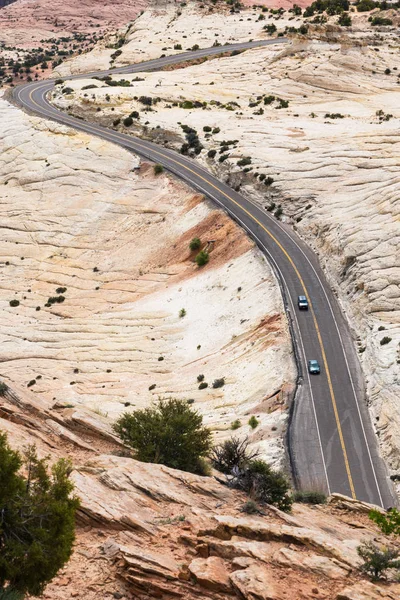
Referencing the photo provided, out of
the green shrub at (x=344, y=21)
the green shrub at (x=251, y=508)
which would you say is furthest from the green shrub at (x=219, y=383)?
the green shrub at (x=344, y=21)

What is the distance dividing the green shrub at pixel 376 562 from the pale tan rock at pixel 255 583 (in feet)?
9.76

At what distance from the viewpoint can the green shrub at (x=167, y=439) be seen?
29.3 metres

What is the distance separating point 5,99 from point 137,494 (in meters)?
105

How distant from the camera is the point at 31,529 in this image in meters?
17.0

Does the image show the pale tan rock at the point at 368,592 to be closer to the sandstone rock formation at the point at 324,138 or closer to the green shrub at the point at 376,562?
the green shrub at the point at 376,562

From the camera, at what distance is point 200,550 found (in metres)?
20.3

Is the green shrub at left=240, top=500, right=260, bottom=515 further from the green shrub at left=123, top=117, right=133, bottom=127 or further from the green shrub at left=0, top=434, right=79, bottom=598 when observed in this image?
the green shrub at left=123, top=117, right=133, bottom=127

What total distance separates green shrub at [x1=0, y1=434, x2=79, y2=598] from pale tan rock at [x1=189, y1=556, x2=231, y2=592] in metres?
3.60

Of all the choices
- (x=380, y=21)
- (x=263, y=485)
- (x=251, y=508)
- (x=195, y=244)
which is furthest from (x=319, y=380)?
(x=380, y=21)

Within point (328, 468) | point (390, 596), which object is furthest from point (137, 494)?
point (328, 468)

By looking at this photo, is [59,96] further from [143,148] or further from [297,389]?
[297,389]

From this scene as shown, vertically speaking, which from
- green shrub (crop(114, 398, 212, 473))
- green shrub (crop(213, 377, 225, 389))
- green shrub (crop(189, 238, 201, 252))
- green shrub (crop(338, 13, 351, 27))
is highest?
green shrub (crop(338, 13, 351, 27))

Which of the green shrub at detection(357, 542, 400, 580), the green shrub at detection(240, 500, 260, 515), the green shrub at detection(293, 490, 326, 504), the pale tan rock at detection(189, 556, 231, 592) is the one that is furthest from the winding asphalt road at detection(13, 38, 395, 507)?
the pale tan rock at detection(189, 556, 231, 592)

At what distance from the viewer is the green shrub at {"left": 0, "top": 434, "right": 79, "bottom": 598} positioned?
650 inches
